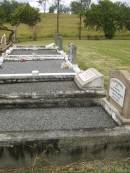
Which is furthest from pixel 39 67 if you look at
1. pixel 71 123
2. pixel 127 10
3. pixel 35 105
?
pixel 127 10

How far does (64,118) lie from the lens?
745cm

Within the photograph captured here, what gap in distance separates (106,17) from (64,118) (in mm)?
41996

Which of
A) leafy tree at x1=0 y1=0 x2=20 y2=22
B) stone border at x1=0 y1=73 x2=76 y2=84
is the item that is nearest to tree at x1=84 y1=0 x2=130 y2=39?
leafy tree at x1=0 y1=0 x2=20 y2=22

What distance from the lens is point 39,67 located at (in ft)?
49.9

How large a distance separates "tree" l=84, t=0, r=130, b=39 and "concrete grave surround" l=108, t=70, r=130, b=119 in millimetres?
40878

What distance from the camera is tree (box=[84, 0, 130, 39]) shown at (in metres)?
47.4

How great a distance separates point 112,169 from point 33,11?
4531 centimetres

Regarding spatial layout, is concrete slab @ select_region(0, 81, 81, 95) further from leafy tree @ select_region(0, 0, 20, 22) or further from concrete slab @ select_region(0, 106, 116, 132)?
leafy tree @ select_region(0, 0, 20, 22)

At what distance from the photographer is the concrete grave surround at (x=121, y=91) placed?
6.63 metres

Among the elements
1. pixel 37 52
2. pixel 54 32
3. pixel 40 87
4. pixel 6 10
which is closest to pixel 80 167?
pixel 40 87

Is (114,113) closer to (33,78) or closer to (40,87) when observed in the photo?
(40,87)

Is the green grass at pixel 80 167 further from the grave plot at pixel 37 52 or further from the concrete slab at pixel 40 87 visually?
the grave plot at pixel 37 52

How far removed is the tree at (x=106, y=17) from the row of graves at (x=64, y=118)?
3712 centimetres

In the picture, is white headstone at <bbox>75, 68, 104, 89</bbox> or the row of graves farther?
white headstone at <bbox>75, 68, 104, 89</bbox>
